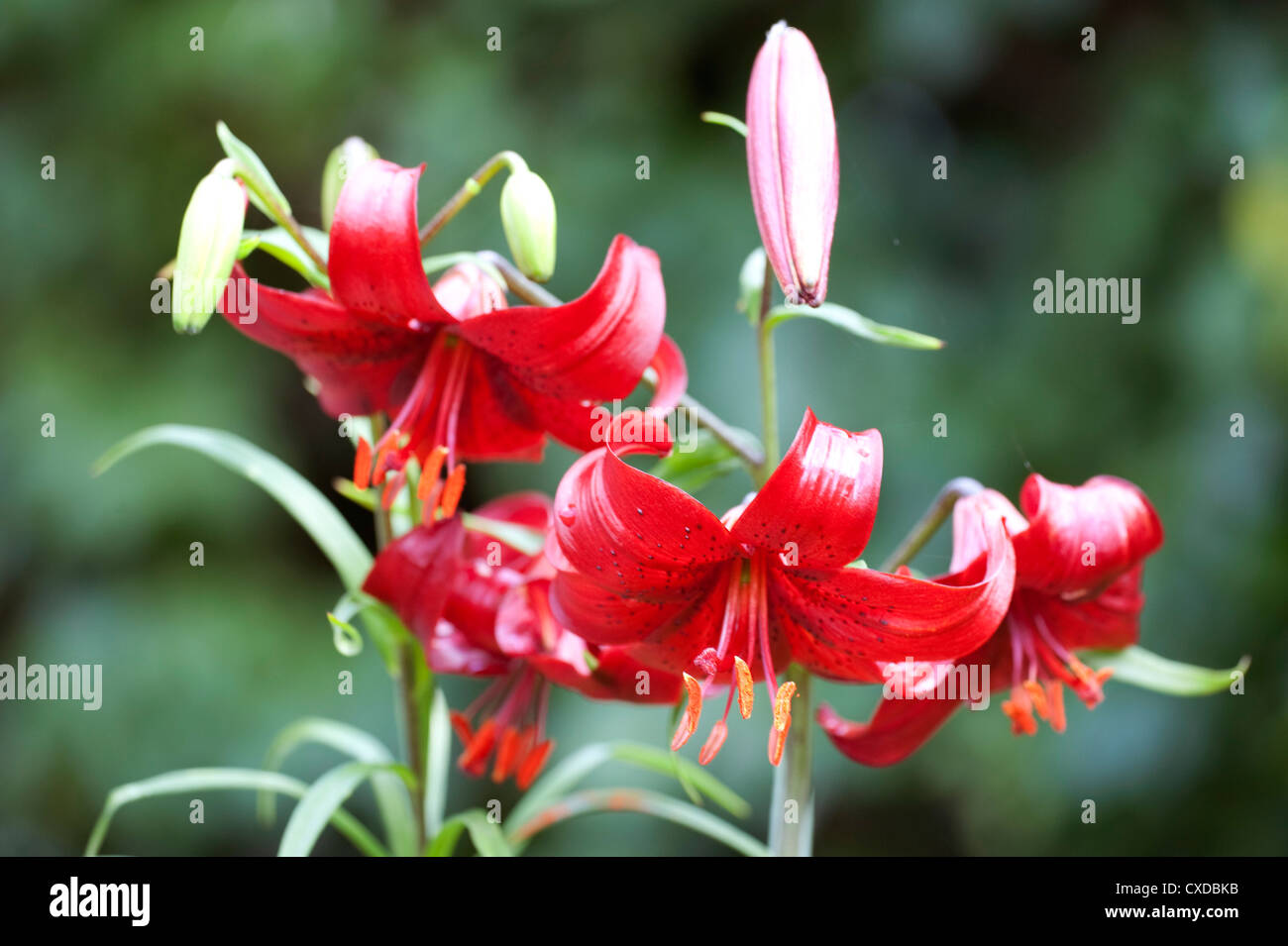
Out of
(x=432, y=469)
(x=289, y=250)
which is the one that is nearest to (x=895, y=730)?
(x=432, y=469)

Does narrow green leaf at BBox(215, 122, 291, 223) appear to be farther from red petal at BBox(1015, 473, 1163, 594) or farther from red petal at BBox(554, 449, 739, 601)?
red petal at BBox(1015, 473, 1163, 594)

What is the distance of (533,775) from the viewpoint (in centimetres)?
71

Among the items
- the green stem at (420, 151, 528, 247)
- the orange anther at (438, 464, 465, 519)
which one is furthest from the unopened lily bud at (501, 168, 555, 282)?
the orange anther at (438, 464, 465, 519)

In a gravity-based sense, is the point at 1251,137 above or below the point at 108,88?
below

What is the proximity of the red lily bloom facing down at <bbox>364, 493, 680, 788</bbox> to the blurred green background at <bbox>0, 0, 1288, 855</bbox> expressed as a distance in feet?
2.25

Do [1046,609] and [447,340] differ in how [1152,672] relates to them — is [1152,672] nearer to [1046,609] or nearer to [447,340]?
[1046,609]

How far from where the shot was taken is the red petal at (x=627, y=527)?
20.5 inches

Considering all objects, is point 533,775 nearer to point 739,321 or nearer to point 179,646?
point 739,321

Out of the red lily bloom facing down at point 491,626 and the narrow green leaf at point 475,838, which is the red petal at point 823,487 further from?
the narrow green leaf at point 475,838

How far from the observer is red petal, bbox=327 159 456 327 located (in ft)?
1.89

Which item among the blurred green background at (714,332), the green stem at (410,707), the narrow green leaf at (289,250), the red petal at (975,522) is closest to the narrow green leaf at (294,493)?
the green stem at (410,707)

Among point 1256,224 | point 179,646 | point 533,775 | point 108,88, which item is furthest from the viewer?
point 108,88
